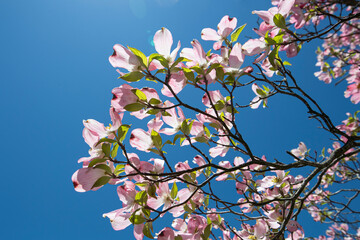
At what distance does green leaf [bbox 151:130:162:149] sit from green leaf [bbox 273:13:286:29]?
0.62m

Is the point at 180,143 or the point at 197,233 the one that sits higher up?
the point at 180,143

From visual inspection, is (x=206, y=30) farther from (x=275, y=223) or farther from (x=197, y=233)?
(x=275, y=223)

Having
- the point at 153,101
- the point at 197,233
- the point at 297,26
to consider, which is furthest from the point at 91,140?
the point at 297,26

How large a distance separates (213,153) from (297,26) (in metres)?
0.77

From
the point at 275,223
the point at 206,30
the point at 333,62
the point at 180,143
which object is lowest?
the point at 275,223

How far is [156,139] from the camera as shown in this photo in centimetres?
88

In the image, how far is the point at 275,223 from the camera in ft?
4.34

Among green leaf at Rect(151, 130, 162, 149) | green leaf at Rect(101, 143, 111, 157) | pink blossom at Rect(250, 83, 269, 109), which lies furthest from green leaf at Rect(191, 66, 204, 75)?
pink blossom at Rect(250, 83, 269, 109)

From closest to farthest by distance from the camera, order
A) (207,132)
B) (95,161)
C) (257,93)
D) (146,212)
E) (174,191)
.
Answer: (95,161), (146,212), (174,191), (207,132), (257,93)

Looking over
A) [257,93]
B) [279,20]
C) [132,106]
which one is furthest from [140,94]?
[257,93]

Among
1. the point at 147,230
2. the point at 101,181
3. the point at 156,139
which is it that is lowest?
the point at 147,230

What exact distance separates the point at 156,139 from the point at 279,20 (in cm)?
Result: 65

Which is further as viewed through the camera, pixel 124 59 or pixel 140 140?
pixel 140 140

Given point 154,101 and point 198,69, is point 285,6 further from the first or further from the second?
point 154,101
